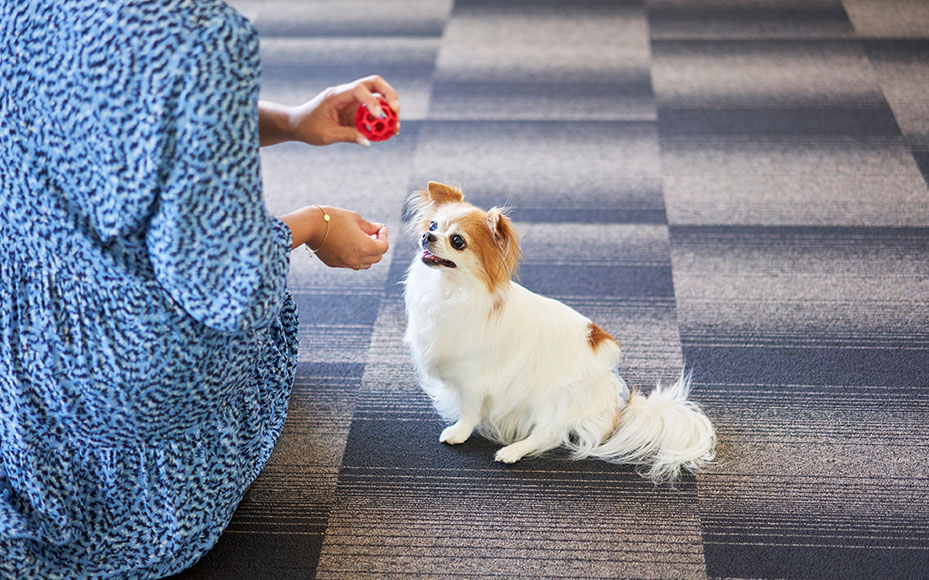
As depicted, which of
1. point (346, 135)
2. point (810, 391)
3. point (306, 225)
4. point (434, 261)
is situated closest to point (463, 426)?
point (434, 261)

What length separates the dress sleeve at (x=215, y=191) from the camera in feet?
3.83

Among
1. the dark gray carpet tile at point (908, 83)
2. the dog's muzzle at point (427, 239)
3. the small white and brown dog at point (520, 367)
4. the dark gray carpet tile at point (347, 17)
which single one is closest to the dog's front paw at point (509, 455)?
the small white and brown dog at point (520, 367)

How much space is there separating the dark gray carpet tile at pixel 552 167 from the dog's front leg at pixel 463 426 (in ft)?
3.13

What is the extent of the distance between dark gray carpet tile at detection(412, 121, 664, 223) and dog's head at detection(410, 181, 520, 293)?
994 millimetres

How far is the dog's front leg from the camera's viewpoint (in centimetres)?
185

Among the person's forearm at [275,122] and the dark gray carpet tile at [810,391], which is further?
the dark gray carpet tile at [810,391]

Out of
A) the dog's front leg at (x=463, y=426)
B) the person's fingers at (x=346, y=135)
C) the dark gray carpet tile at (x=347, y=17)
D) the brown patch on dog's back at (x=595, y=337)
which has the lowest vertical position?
the dog's front leg at (x=463, y=426)

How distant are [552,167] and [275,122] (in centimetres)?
151

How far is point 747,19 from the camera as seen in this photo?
374cm

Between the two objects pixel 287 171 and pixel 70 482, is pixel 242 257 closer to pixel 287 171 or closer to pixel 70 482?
pixel 70 482

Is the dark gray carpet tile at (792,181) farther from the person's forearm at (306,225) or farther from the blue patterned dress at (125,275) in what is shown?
the blue patterned dress at (125,275)

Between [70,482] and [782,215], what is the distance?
2.13m

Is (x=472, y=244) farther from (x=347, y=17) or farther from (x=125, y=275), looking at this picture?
(x=347, y=17)

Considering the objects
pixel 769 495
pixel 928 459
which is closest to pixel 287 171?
pixel 769 495
